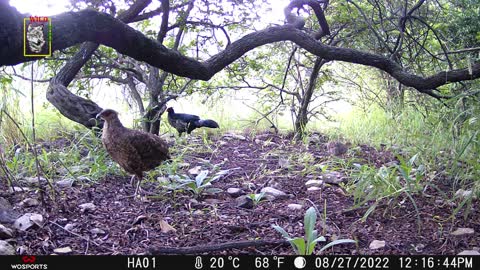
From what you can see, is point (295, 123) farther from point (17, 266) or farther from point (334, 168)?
point (17, 266)

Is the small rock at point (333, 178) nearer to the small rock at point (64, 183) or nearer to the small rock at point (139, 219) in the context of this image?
the small rock at point (139, 219)

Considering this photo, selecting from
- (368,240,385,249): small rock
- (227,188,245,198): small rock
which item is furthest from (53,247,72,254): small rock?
(368,240,385,249): small rock

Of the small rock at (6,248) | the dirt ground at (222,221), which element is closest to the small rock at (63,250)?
the dirt ground at (222,221)

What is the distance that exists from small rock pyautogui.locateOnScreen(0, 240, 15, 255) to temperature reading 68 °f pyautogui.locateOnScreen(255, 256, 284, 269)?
3.19 feet

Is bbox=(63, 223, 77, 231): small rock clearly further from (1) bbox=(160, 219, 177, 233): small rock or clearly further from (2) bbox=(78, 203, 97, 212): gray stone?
(1) bbox=(160, 219, 177, 233): small rock

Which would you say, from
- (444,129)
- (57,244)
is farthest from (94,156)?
(444,129)

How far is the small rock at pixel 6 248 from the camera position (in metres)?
1.68

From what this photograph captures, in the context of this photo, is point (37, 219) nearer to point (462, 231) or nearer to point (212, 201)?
point (212, 201)

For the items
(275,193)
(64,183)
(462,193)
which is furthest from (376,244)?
(64,183)

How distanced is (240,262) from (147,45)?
53.9 inches

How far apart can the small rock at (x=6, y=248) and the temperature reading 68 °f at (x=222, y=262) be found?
0.80 meters

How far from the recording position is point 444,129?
3113 mm

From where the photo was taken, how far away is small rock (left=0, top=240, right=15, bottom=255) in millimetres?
1680

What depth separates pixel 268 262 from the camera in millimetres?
1659
